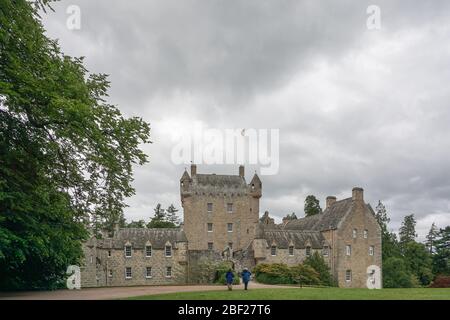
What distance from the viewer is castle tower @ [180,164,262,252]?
60312 millimetres

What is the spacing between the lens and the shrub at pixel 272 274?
46800 mm

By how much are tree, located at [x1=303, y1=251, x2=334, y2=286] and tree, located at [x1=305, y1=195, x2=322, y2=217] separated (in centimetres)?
2793

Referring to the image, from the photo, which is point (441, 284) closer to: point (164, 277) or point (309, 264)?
point (309, 264)

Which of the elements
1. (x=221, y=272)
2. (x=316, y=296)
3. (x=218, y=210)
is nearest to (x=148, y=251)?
(x=218, y=210)

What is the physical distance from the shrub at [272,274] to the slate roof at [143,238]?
10.3 metres

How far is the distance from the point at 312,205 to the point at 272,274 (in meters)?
38.3

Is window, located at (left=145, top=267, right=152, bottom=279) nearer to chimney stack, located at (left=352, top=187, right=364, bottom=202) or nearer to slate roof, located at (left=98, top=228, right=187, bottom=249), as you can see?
slate roof, located at (left=98, top=228, right=187, bottom=249)

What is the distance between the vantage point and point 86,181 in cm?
2586

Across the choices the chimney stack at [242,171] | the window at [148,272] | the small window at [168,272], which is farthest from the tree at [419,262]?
the window at [148,272]

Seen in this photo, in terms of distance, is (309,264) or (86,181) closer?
(86,181)

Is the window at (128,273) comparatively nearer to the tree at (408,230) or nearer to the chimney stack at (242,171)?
the chimney stack at (242,171)

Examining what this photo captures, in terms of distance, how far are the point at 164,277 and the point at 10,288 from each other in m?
25.7
